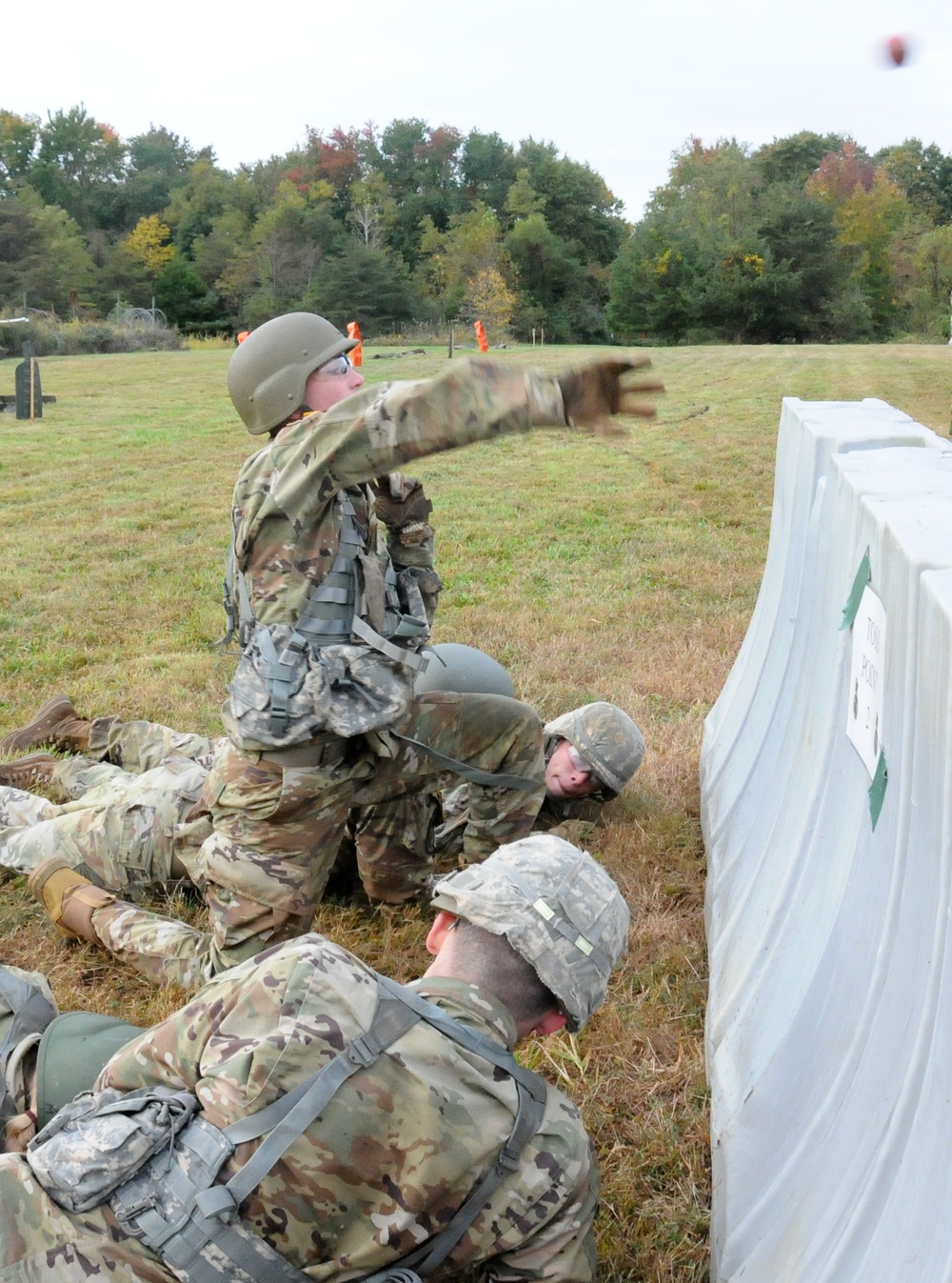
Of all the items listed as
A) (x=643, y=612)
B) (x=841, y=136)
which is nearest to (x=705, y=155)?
(x=841, y=136)

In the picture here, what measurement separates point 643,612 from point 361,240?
63913 mm

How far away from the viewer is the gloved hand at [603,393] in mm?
3469

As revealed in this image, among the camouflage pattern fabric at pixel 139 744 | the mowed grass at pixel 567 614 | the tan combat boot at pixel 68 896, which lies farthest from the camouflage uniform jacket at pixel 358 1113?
the camouflage pattern fabric at pixel 139 744

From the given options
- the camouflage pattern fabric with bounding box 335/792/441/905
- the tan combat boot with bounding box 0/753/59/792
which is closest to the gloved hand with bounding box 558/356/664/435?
the camouflage pattern fabric with bounding box 335/792/441/905

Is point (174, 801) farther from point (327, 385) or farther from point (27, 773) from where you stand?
point (327, 385)

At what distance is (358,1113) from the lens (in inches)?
95.3

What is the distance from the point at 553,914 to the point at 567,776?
277cm

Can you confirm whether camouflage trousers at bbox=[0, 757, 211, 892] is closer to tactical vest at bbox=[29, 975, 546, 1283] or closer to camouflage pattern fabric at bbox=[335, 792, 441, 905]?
camouflage pattern fabric at bbox=[335, 792, 441, 905]

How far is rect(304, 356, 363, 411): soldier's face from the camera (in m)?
4.53

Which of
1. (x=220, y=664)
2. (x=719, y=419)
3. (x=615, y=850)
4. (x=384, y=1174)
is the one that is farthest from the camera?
(x=719, y=419)

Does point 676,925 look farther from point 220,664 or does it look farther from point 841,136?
point 841,136

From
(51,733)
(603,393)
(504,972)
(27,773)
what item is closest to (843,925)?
(504,972)

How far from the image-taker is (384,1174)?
2457 mm

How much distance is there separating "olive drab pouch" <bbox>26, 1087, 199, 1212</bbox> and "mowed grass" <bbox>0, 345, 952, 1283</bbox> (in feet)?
4.34
